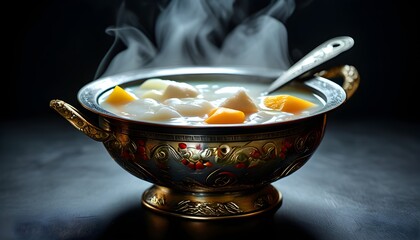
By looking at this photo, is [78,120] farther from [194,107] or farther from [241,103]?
[241,103]

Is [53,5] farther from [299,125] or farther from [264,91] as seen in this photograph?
[299,125]

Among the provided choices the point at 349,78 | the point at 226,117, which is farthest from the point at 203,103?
the point at 349,78

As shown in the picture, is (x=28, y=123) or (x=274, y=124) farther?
(x=28, y=123)

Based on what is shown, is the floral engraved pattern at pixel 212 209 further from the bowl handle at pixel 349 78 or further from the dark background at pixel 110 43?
the dark background at pixel 110 43

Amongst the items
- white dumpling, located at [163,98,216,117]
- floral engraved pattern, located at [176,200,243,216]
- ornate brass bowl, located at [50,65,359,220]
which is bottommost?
floral engraved pattern, located at [176,200,243,216]

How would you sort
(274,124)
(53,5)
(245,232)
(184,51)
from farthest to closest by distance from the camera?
(53,5) < (184,51) < (245,232) < (274,124)

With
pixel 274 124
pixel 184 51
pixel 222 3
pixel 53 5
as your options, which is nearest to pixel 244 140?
pixel 274 124

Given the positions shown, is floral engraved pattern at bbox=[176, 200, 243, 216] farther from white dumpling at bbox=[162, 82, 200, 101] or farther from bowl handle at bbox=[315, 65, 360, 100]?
bowl handle at bbox=[315, 65, 360, 100]

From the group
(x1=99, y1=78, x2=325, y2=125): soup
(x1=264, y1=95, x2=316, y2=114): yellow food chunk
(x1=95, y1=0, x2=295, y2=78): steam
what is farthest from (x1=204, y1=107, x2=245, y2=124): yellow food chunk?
(x1=95, y1=0, x2=295, y2=78): steam
